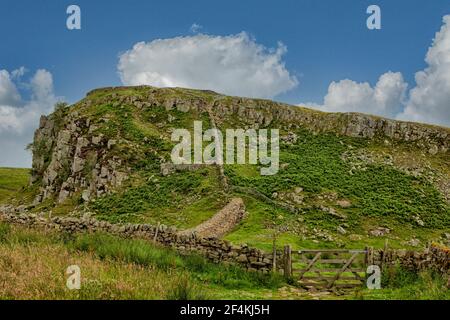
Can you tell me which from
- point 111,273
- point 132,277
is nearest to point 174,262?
point 111,273

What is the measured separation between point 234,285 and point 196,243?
191 inches

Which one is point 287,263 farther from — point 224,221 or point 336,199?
point 336,199

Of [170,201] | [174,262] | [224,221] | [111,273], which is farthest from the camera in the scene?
[170,201]

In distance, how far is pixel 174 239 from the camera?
23328 mm

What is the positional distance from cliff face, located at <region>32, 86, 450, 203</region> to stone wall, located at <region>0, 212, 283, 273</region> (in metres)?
26.2

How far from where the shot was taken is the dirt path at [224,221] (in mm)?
32406

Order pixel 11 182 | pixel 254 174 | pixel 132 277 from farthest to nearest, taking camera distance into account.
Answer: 1. pixel 11 182
2. pixel 254 174
3. pixel 132 277

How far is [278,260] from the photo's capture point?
2084 cm

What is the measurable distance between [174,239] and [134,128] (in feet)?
137

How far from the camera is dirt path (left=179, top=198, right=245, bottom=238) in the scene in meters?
32.4

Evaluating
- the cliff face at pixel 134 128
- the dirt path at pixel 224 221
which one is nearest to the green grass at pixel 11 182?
the cliff face at pixel 134 128

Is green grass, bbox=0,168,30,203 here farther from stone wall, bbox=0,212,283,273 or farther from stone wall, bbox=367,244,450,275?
stone wall, bbox=367,244,450,275

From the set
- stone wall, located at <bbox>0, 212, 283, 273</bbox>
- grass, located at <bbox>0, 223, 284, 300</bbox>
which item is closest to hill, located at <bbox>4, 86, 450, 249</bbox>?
stone wall, located at <bbox>0, 212, 283, 273</bbox>

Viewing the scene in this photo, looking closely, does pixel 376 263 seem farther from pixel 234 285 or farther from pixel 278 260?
pixel 234 285
